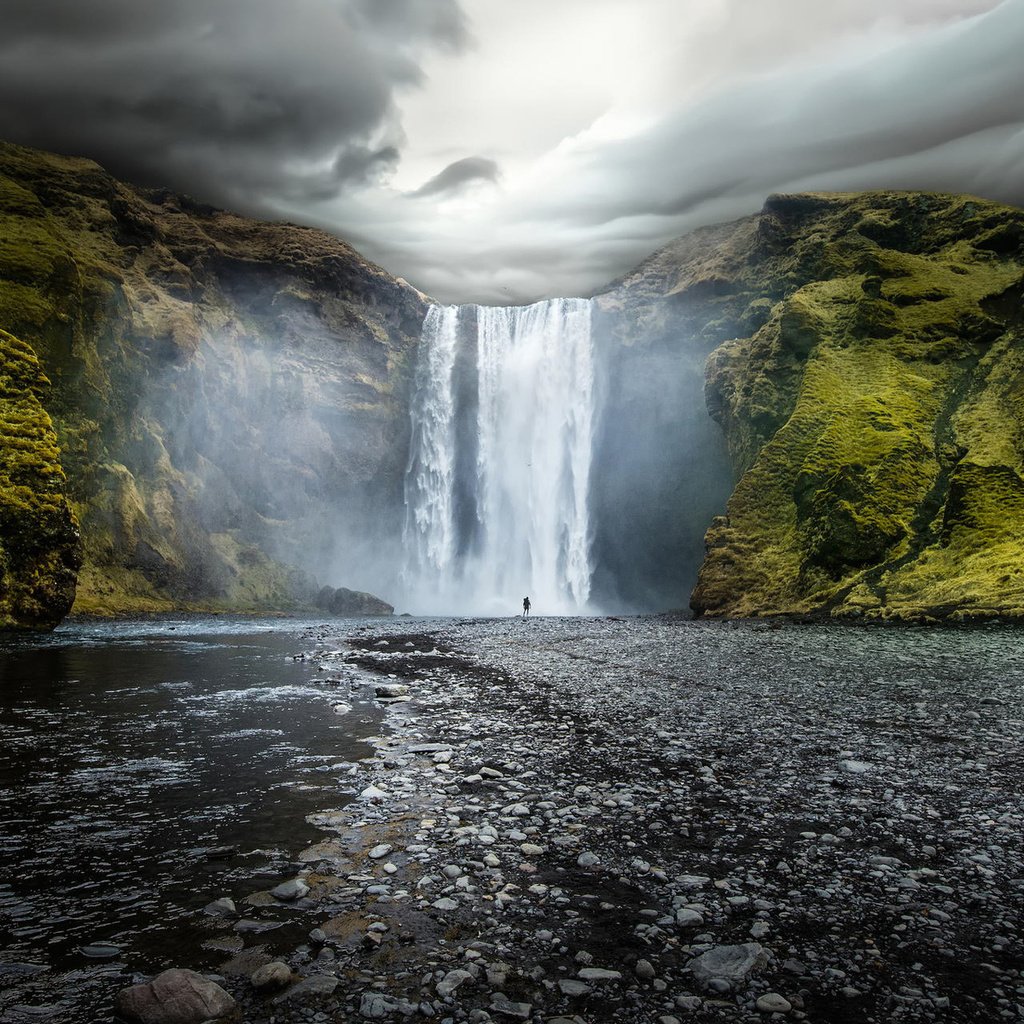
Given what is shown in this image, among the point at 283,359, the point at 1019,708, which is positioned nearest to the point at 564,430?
the point at 283,359

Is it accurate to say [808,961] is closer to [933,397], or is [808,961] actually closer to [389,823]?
[389,823]

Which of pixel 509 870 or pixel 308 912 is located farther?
pixel 509 870

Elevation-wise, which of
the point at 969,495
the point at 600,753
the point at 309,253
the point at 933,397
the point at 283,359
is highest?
the point at 309,253

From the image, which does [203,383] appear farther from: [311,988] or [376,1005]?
[376,1005]

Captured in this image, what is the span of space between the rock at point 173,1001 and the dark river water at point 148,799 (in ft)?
1.83

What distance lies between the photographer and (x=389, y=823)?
6578mm

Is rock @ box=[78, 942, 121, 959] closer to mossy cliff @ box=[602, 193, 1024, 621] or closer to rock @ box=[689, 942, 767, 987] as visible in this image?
rock @ box=[689, 942, 767, 987]

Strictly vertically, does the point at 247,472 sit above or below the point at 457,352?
below

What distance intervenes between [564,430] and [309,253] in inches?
1806

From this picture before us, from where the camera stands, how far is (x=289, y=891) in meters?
4.94

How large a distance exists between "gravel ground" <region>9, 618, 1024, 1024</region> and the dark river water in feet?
1.53

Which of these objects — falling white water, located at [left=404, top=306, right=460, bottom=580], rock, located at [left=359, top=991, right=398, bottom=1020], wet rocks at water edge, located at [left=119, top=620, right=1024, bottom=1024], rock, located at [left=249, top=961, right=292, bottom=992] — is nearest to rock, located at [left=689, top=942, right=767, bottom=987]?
wet rocks at water edge, located at [left=119, top=620, right=1024, bottom=1024]

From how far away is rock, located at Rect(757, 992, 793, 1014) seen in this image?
353 centimetres

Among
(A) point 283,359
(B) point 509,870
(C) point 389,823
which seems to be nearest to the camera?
(B) point 509,870
